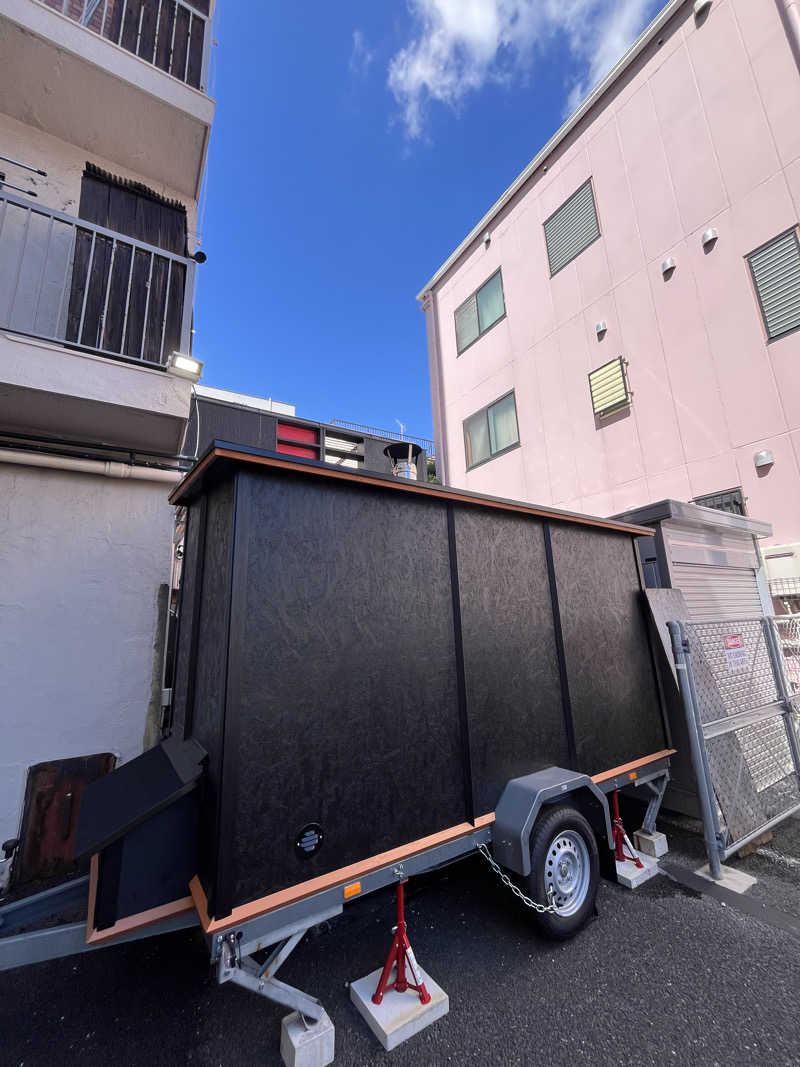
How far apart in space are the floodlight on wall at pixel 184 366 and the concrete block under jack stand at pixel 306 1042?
13.8 ft

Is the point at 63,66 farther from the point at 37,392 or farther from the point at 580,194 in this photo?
the point at 580,194

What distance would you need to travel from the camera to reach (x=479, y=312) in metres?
11.7

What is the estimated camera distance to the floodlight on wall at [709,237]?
6.97m

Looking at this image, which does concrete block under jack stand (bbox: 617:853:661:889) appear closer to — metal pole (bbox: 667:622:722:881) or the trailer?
metal pole (bbox: 667:622:722:881)

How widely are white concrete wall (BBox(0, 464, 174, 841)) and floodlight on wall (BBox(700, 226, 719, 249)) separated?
9163mm

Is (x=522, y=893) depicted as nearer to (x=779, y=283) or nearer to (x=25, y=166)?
(x=25, y=166)

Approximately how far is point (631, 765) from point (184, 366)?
4.82m

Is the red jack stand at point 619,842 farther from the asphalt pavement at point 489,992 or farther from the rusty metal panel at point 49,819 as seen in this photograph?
the rusty metal panel at point 49,819

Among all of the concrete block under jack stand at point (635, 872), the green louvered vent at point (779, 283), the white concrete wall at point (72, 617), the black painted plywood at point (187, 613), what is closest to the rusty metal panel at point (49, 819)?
the white concrete wall at point (72, 617)

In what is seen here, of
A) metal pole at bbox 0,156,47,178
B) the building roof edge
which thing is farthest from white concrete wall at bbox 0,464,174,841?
the building roof edge

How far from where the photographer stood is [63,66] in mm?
3934

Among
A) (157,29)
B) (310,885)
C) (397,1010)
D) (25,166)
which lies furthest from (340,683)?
(157,29)

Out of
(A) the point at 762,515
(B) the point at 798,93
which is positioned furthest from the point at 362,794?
(B) the point at 798,93

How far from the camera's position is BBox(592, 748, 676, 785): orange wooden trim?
9.92ft
